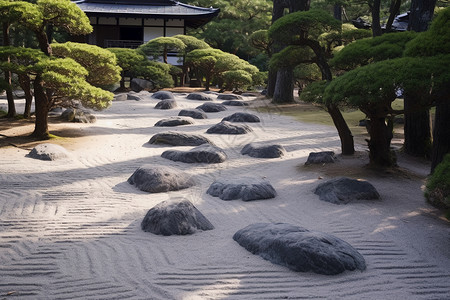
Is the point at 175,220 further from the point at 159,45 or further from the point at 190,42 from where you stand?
the point at 190,42

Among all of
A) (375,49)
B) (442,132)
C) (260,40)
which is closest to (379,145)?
(442,132)

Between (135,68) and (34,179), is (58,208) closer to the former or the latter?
(34,179)

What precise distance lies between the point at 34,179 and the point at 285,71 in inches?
515

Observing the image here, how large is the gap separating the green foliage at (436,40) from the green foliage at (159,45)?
17573mm

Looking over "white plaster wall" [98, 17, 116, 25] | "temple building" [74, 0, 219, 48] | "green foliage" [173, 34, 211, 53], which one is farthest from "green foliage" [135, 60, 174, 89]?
"white plaster wall" [98, 17, 116, 25]

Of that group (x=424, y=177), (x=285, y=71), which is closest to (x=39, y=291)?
(x=424, y=177)

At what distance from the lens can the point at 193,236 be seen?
4898mm

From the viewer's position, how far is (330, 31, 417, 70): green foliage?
7.21m

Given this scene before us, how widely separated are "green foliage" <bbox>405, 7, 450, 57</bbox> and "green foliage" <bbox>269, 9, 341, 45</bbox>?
3.26 meters

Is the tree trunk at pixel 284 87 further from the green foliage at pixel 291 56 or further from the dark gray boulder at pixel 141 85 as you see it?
the green foliage at pixel 291 56

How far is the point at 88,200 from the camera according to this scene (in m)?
6.15

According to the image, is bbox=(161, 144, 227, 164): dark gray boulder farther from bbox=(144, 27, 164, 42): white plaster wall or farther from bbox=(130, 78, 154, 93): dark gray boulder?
bbox=(144, 27, 164, 42): white plaster wall

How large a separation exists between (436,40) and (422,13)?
372 centimetres

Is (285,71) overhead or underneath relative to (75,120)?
overhead
